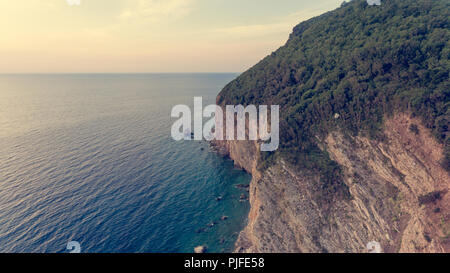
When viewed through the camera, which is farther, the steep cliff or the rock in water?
the rock in water

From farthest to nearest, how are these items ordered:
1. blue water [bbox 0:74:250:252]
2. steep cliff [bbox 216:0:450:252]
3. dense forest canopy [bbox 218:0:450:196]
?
1. blue water [bbox 0:74:250:252]
2. dense forest canopy [bbox 218:0:450:196]
3. steep cliff [bbox 216:0:450:252]

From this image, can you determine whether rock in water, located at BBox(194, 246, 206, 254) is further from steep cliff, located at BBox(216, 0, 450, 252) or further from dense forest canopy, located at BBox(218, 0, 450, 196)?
dense forest canopy, located at BBox(218, 0, 450, 196)

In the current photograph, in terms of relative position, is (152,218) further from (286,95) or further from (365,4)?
(365,4)

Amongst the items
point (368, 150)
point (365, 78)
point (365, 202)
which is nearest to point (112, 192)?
point (365, 202)

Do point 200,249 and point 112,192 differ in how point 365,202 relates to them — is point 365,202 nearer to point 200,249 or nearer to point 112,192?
point 200,249

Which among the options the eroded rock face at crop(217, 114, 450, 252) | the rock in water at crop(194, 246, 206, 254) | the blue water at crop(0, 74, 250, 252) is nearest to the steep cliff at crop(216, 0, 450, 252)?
the eroded rock face at crop(217, 114, 450, 252)
